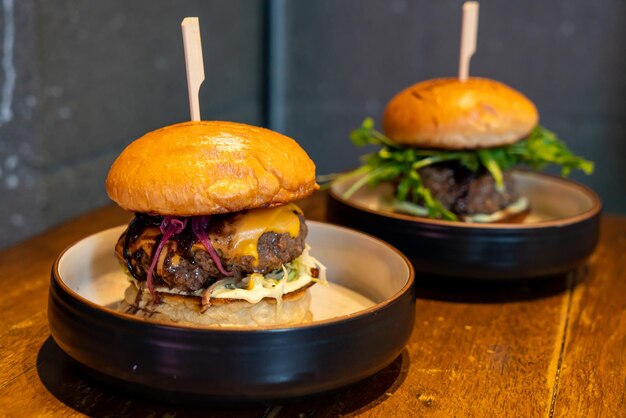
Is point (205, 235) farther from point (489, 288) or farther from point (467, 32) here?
point (467, 32)

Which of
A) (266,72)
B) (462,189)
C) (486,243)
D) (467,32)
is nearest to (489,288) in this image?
(486,243)

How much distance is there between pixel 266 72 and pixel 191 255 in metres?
3.06

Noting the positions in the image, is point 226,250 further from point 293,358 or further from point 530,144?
point 530,144

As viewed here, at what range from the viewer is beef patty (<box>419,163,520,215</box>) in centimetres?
215

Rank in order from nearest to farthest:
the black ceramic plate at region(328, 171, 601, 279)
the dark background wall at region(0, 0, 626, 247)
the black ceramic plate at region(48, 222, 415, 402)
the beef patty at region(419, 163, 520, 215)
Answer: the black ceramic plate at region(48, 222, 415, 402) → the black ceramic plate at region(328, 171, 601, 279) → the beef patty at region(419, 163, 520, 215) → the dark background wall at region(0, 0, 626, 247)

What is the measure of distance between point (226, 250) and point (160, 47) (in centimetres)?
195

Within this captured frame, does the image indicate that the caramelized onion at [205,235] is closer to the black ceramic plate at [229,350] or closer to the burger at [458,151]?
the black ceramic plate at [229,350]

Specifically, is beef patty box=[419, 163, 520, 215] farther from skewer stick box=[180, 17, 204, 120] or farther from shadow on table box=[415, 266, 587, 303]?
skewer stick box=[180, 17, 204, 120]

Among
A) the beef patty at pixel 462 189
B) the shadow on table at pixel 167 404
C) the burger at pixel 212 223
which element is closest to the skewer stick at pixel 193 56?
the burger at pixel 212 223

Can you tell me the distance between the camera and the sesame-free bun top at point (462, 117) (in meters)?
2.03

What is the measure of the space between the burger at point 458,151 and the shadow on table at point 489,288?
0.19m

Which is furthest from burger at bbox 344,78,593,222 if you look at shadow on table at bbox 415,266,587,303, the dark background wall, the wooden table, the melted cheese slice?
the dark background wall

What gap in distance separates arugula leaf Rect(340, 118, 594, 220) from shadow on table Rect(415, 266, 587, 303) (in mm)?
203

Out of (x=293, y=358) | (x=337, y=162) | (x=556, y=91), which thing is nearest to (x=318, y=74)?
(x=337, y=162)
